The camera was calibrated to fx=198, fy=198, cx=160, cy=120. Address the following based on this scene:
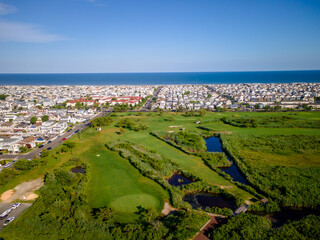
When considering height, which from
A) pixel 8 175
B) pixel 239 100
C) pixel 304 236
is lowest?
pixel 304 236

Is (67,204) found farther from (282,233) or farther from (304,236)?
(304,236)

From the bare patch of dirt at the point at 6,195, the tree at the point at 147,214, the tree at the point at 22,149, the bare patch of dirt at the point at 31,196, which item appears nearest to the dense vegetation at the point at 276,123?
the tree at the point at 147,214

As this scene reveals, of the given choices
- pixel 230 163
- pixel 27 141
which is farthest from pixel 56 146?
pixel 230 163

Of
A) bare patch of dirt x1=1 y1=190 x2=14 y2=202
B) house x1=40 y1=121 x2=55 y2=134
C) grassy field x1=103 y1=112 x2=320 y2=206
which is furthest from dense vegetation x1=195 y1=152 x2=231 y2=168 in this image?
house x1=40 y1=121 x2=55 y2=134

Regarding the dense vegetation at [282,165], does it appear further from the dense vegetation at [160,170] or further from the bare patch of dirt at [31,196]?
the bare patch of dirt at [31,196]

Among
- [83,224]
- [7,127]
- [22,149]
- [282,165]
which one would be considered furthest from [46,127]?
[282,165]

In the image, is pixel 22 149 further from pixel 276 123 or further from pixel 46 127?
pixel 276 123
